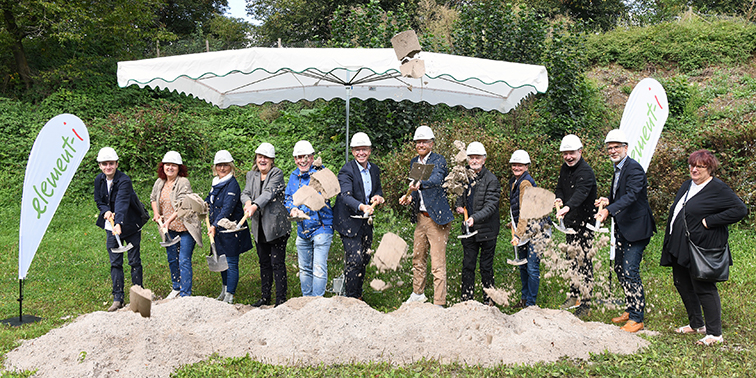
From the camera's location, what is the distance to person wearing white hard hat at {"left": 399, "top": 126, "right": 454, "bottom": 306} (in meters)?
5.02

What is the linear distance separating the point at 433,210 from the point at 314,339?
1.72 m

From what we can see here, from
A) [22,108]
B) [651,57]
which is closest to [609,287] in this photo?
[651,57]

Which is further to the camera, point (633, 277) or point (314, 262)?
point (314, 262)

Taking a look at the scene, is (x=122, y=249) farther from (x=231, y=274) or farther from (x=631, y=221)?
(x=631, y=221)

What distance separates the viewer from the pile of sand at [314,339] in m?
3.80

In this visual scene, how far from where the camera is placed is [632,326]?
4531mm

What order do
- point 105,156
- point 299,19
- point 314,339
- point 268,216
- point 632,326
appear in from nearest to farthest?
point 314,339 < point 632,326 < point 268,216 < point 105,156 < point 299,19

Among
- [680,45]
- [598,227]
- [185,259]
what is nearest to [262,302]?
[185,259]

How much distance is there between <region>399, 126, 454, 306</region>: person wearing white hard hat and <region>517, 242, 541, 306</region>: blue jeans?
83 cm

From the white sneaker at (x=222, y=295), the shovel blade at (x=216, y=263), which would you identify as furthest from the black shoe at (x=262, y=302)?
the shovel blade at (x=216, y=263)

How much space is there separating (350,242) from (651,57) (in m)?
12.5

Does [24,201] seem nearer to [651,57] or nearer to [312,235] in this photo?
[312,235]

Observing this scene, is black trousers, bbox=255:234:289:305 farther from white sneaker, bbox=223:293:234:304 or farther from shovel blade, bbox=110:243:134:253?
shovel blade, bbox=110:243:134:253

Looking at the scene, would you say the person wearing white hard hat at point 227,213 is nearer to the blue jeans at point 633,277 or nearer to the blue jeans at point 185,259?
the blue jeans at point 185,259
